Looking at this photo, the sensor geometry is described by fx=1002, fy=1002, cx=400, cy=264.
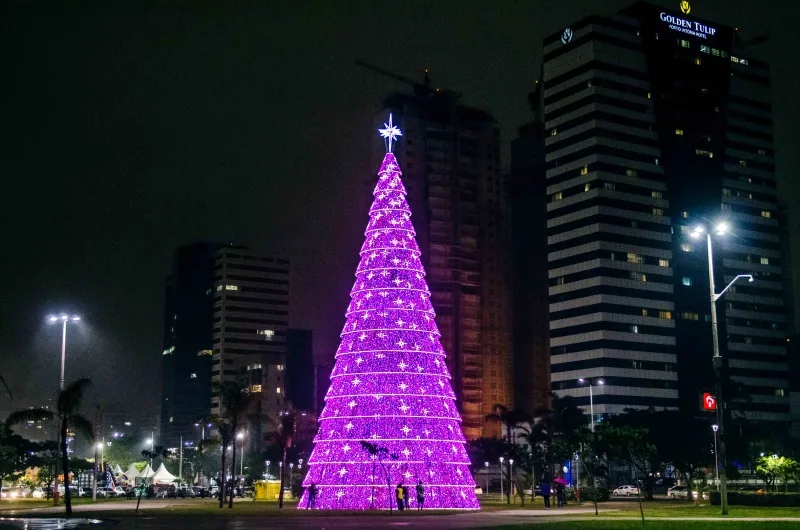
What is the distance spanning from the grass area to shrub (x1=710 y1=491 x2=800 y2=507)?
19585 mm

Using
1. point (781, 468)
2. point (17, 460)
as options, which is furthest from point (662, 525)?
point (17, 460)

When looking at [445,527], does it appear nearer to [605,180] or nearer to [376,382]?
[376,382]

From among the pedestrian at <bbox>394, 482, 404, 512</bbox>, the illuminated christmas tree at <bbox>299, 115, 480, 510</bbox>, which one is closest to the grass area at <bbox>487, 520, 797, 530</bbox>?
the pedestrian at <bbox>394, 482, 404, 512</bbox>

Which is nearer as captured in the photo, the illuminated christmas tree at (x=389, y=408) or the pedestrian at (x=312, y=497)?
the illuminated christmas tree at (x=389, y=408)

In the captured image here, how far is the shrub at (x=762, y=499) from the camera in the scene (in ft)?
181

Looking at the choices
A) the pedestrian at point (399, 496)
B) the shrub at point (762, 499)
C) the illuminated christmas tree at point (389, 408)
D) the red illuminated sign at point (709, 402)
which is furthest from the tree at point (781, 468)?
the pedestrian at point (399, 496)

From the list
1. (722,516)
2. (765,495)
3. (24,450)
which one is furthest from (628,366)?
(722,516)

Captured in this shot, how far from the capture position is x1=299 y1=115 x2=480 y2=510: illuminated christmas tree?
2290 inches

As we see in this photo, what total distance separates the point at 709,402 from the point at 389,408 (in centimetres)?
1974

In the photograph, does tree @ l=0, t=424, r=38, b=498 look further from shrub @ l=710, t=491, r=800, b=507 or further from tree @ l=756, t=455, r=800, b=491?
shrub @ l=710, t=491, r=800, b=507

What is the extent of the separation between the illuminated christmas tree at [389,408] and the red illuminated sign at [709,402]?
18.0 metres

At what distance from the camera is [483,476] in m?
188

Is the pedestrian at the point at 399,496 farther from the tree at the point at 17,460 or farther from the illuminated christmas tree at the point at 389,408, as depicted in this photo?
the tree at the point at 17,460

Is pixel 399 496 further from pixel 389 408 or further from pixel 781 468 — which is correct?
pixel 781 468
